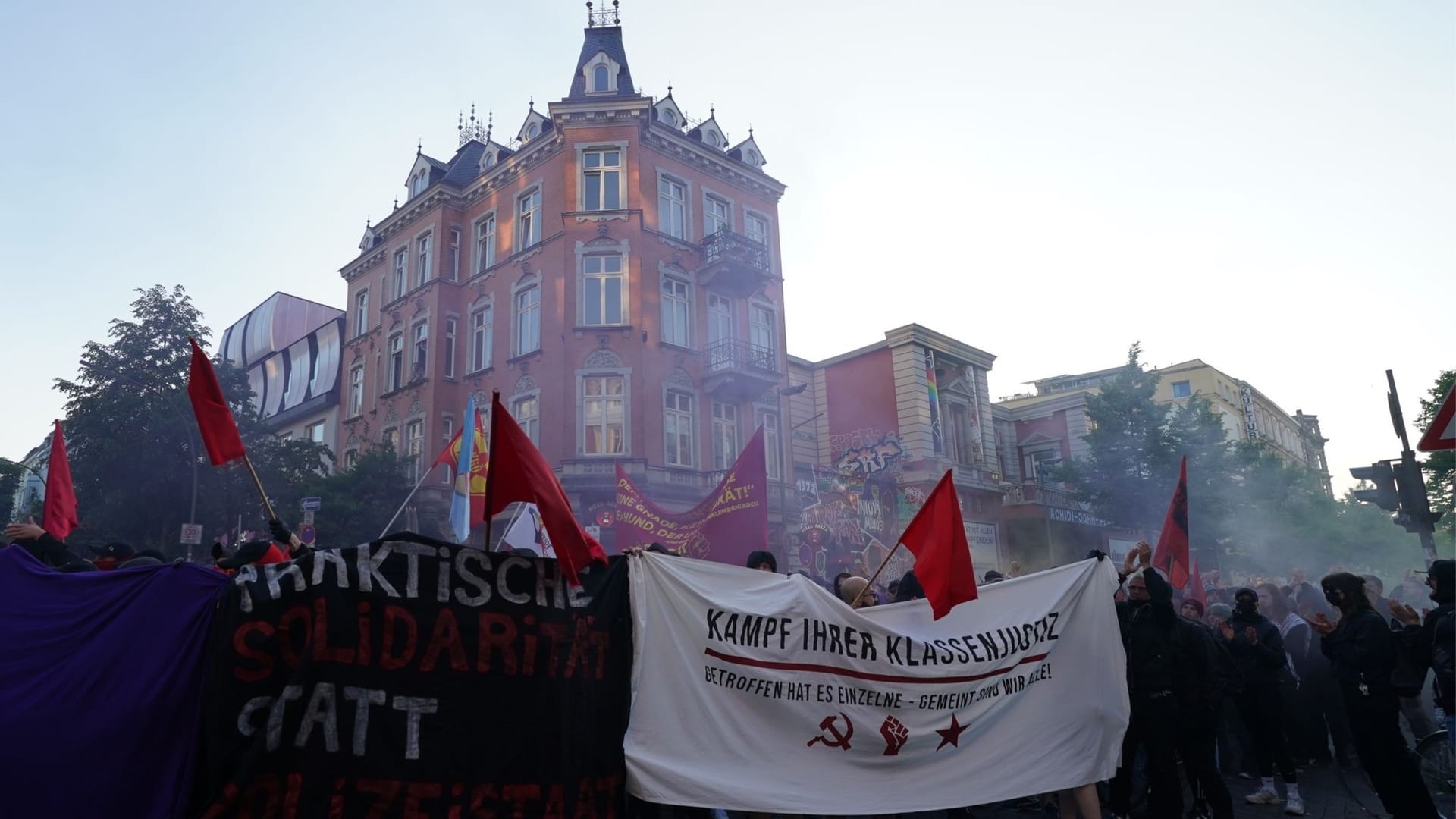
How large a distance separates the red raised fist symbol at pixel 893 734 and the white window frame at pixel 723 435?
2085cm

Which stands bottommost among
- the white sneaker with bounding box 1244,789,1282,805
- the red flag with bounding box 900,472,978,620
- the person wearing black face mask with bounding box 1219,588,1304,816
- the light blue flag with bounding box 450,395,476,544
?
the white sneaker with bounding box 1244,789,1282,805

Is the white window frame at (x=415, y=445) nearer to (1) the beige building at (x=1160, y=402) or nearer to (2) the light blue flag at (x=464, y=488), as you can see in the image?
(2) the light blue flag at (x=464, y=488)

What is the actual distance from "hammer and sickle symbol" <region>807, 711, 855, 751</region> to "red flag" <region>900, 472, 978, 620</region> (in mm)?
1043

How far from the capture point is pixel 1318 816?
25.7 feet

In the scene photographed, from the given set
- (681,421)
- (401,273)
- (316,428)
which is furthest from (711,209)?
(316,428)

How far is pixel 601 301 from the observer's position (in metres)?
26.9

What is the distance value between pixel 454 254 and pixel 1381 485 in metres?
28.7

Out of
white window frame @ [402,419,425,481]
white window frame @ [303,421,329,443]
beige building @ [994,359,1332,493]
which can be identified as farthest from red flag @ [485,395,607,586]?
beige building @ [994,359,1332,493]

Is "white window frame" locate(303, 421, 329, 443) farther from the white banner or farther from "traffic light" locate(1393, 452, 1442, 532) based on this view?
"traffic light" locate(1393, 452, 1442, 532)

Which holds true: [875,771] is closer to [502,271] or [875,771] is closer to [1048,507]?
[502,271]

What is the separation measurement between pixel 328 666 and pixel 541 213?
25340 mm

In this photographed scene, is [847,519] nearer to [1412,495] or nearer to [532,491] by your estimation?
[1412,495]

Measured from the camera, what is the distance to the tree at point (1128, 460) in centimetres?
3472

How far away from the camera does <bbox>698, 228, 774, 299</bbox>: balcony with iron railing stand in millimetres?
28234
